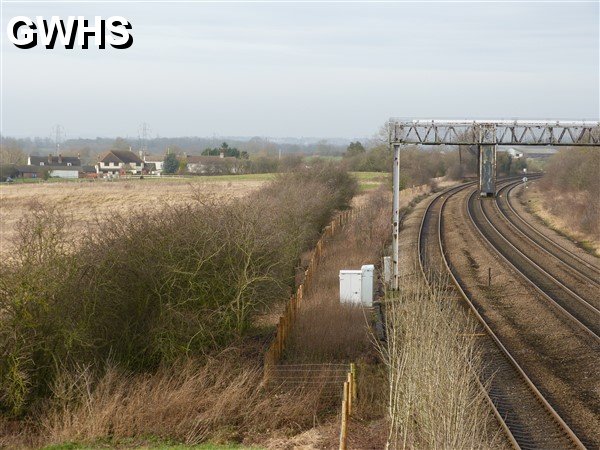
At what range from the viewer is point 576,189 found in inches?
2207

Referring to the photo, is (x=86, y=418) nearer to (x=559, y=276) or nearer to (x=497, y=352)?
(x=497, y=352)

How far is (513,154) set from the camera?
376ft

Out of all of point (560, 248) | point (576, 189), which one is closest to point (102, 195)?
point (576, 189)

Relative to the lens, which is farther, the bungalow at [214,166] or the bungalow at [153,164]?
→ the bungalow at [153,164]

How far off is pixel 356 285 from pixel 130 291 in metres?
8.56

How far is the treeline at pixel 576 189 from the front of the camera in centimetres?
4291

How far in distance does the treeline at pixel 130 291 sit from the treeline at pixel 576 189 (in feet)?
83.3

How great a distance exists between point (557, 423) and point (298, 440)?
15.5ft

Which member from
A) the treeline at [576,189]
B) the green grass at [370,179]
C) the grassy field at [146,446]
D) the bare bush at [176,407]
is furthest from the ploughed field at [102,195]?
the grassy field at [146,446]

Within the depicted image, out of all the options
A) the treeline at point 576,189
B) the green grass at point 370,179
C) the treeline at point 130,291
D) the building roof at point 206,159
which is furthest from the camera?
the building roof at point 206,159

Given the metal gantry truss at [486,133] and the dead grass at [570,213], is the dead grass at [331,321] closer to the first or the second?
the metal gantry truss at [486,133]

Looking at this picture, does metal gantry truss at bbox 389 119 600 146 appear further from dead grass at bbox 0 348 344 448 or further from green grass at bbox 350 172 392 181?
green grass at bbox 350 172 392 181

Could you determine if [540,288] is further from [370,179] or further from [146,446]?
[370,179]

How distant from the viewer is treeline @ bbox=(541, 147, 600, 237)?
42906 mm
